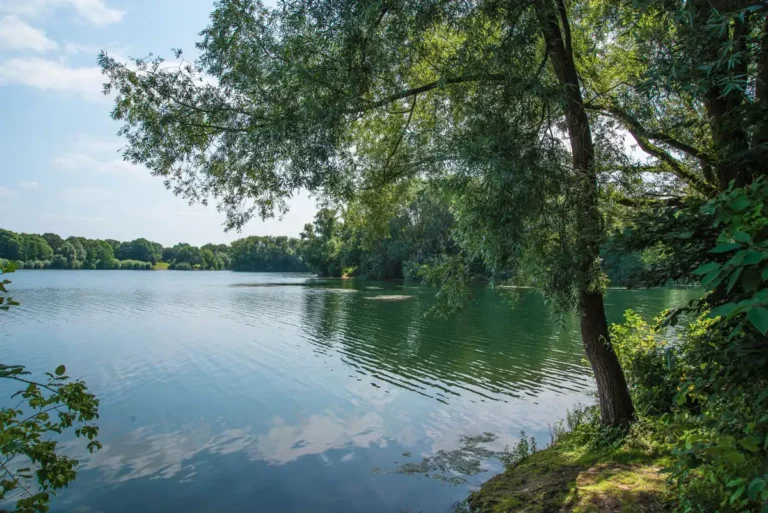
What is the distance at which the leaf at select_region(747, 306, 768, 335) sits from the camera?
170 centimetres

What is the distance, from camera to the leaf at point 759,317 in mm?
1699

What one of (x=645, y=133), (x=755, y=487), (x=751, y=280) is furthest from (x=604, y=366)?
(x=751, y=280)

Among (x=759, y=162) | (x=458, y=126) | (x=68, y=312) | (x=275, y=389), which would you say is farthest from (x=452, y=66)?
(x=68, y=312)

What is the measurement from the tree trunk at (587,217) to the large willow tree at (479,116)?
22 millimetres

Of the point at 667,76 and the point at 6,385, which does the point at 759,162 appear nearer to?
the point at 667,76

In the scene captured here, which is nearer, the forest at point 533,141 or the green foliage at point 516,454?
the forest at point 533,141

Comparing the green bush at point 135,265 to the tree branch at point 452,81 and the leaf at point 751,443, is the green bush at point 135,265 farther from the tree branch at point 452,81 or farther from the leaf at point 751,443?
the leaf at point 751,443

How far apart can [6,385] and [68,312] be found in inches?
686

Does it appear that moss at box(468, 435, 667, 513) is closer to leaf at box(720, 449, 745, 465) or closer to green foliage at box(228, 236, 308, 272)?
leaf at box(720, 449, 745, 465)

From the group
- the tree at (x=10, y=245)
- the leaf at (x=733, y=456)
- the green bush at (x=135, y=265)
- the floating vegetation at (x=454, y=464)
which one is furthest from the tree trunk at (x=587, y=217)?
the green bush at (x=135, y=265)

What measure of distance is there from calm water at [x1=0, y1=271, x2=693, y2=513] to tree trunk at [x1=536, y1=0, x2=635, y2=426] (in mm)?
694

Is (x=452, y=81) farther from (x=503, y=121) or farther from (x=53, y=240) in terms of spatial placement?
(x=53, y=240)

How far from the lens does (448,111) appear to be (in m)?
8.18

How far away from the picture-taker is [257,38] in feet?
23.1
